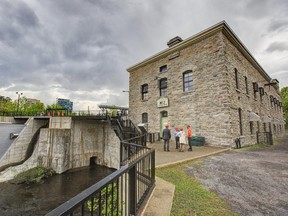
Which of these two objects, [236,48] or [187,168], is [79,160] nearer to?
[187,168]

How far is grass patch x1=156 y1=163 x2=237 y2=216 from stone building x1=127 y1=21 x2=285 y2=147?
730 cm

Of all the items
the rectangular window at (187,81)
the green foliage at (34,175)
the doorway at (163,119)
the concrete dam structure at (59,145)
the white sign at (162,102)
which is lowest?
the green foliage at (34,175)

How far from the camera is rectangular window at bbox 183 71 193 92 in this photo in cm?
1296

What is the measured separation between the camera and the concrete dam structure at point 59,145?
43.8 ft

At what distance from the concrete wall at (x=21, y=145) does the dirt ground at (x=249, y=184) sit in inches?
605

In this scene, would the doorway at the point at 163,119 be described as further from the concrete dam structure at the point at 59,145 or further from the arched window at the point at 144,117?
the concrete dam structure at the point at 59,145

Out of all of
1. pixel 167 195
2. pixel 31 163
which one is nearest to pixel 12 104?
pixel 31 163

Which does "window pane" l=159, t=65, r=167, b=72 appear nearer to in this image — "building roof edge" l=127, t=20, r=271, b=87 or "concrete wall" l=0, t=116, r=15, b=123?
"building roof edge" l=127, t=20, r=271, b=87

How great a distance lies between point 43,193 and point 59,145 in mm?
4195

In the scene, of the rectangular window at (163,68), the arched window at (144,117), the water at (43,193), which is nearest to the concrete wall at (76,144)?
the water at (43,193)

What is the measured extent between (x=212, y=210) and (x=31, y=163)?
16114 mm

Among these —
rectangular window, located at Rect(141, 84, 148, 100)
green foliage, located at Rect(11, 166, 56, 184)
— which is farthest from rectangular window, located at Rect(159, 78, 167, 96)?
green foliage, located at Rect(11, 166, 56, 184)

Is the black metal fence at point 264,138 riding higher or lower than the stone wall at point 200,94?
lower

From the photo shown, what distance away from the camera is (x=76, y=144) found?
1442 centimetres
